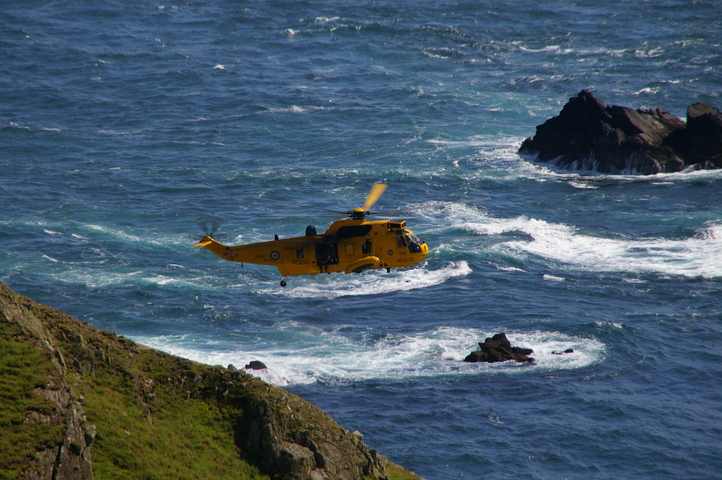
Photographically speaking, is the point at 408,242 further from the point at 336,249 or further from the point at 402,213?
the point at 402,213

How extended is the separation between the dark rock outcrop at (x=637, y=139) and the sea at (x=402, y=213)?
5.77ft

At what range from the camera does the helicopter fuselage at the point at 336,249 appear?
37.1 meters

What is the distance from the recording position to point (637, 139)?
78.3 m

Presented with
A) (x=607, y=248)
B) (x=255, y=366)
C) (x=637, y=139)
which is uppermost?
(x=637, y=139)

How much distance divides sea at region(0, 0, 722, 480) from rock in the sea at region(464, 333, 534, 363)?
29.1 inches

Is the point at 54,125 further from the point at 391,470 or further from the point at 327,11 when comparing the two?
the point at 391,470

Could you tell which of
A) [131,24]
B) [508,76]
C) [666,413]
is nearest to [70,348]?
[666,413]

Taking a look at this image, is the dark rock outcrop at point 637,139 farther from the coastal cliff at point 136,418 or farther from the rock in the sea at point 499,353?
the coastal cliff at point 136,418

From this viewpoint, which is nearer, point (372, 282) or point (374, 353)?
point (374, 353)

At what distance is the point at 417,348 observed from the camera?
47906mm

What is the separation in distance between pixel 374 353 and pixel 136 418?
2611 centimetres

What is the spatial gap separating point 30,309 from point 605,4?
470 ft

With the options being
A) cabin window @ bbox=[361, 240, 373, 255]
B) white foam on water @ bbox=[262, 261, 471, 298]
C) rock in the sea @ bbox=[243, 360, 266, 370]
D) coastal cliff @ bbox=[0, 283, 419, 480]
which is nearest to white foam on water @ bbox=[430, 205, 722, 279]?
white foam on water @ bbox=[262, 261, 471, 298]

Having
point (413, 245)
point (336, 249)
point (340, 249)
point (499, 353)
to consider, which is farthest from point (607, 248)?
point (336, 249)
